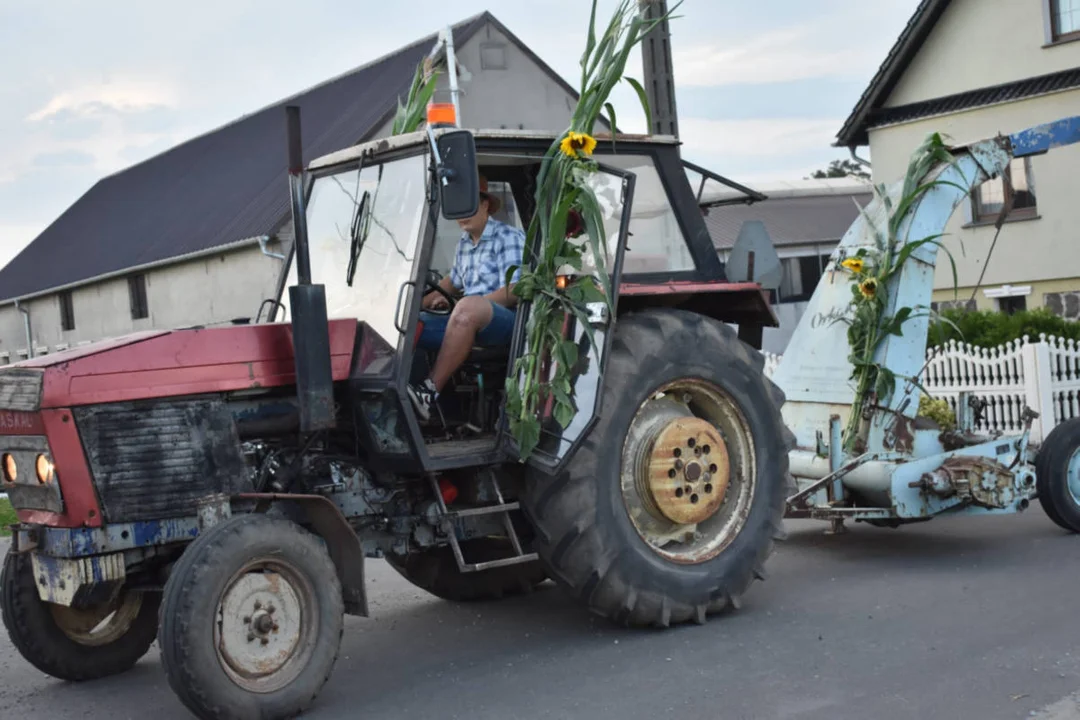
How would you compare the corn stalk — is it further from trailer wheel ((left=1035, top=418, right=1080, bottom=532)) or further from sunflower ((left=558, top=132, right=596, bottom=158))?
trailer wheel ((left=1035, top=418, right=1080, bottom=532))

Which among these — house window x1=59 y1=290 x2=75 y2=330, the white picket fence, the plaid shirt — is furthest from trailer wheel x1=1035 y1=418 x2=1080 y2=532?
house window x1=59 y1=290 x2=75 y2=330

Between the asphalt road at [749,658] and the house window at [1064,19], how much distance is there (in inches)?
531

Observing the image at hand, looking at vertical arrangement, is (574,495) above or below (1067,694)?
above

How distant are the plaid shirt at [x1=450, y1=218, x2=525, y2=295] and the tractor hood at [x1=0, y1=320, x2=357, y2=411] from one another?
3.18 ft

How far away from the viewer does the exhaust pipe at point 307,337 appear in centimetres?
539

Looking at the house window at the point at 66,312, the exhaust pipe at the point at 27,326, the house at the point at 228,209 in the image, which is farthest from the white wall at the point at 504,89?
the exhaust pipe at the point at 27,326

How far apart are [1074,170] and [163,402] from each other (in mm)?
16787

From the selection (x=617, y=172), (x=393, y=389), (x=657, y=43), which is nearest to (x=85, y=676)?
(x=393, y=389)

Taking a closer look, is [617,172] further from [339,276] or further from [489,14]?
[489,14]

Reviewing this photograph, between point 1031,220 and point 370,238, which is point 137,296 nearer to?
point 1031,220

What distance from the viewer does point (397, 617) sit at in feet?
23.2

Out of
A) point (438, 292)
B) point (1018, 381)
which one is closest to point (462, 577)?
point (438, 292)

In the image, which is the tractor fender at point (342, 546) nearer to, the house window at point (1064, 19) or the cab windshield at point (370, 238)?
the cab windshield at point (370, 238)

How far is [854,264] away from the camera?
8.27 meters
